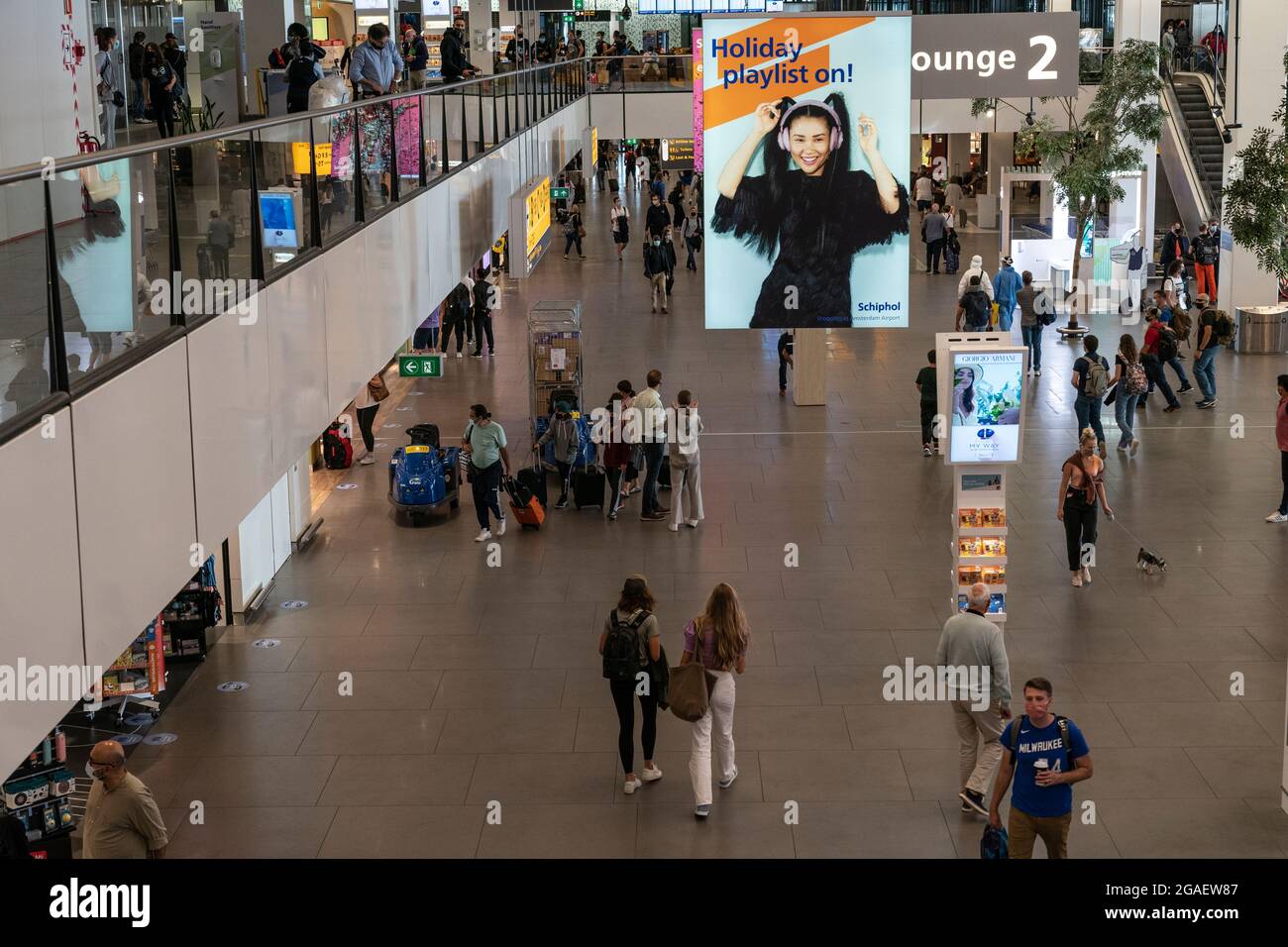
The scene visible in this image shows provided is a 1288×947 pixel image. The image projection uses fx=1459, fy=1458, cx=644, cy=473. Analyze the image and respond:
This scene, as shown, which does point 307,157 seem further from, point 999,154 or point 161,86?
point 999,154

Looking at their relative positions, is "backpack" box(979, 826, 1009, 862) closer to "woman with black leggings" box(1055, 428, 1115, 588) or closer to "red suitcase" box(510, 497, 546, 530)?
"woman with black leggings" box(1055, 428, 1115, 588)

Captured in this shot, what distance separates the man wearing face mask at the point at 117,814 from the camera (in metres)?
7.32

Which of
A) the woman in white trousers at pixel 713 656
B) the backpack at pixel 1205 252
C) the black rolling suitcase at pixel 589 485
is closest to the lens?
the woman in white trousers at pixel 713 656

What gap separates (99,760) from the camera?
7.32m

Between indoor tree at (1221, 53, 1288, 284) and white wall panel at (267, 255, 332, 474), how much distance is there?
16.4 metres

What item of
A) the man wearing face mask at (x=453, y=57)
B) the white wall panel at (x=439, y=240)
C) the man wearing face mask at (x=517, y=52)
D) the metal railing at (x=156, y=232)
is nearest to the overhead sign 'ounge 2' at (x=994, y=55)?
the white wall panel at (x=439, y=240)

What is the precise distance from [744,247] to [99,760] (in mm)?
7003

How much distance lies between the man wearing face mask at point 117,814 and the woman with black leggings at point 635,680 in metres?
2.98

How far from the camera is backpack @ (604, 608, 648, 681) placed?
9.19 m

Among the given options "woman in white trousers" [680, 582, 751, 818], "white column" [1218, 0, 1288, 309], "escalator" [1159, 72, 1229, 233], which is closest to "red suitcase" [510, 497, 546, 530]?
"woman in white trousers" [680, 582, 751, 818]

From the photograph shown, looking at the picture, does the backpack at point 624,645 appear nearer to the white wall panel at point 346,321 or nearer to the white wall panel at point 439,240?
the white wall panel at point 346,321

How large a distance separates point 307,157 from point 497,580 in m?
6.15

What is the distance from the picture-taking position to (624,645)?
921 cm
